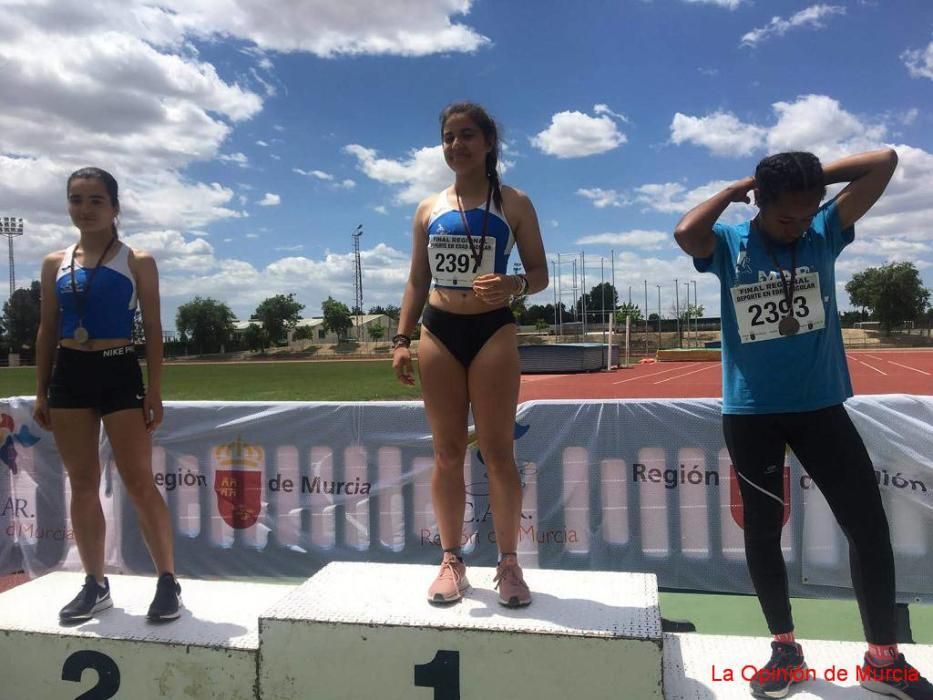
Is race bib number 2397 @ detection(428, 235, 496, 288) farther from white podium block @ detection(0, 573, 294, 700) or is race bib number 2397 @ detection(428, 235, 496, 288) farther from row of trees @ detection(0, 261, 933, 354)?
row of trees @ detection(0, 261, 933, 354)

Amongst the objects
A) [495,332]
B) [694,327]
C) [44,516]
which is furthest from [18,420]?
[694,327]

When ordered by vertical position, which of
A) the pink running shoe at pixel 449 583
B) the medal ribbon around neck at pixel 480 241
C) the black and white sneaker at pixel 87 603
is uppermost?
the medal ribbon around neck at pixel 480 241

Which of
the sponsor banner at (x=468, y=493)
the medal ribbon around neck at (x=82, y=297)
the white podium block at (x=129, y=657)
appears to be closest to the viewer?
the white podium block at (x=129, y=657)

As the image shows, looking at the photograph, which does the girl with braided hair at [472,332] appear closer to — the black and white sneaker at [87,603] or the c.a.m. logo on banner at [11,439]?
the black and white sneaker at [87,603]

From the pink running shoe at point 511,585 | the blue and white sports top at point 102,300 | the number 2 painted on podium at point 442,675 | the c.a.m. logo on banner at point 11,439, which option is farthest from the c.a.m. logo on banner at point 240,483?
the number 2 painted on podium at point 442,675

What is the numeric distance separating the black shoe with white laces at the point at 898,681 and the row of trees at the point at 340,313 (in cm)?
6356

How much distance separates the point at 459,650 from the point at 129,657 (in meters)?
1.32

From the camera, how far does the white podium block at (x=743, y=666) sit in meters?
2.28

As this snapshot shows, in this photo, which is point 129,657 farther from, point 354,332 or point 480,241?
point 354,332

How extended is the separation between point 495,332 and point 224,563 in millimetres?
3077

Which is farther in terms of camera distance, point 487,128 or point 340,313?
point 340,313

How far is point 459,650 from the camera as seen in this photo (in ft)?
7.66

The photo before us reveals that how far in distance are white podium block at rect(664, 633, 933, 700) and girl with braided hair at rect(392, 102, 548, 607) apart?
24.9 inches

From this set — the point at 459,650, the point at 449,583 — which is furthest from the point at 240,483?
the point at 459,650
